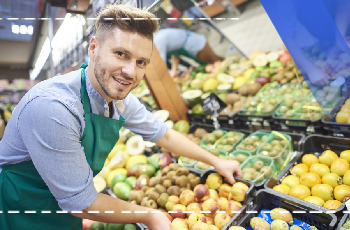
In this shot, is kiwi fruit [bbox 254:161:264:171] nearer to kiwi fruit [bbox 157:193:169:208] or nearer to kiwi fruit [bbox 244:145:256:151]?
kiwi fruit [bbox 244:145:256:151]

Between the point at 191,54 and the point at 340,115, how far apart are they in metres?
2.97

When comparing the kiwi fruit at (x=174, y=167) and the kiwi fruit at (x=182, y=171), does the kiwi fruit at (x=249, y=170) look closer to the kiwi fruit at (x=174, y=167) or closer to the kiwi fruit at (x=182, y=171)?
the kiwi fruit at (x=182, y=171)

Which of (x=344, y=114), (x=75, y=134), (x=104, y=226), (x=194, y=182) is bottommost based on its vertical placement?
(x=104, y=226)

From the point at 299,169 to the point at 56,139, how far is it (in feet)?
5.51

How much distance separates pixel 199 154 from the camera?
172 cm

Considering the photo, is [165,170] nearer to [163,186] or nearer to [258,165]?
[163,186]

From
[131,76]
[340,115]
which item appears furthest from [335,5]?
[340,115]

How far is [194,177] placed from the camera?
1910 millimetres

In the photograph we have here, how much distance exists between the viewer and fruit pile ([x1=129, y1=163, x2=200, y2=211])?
5.82ft

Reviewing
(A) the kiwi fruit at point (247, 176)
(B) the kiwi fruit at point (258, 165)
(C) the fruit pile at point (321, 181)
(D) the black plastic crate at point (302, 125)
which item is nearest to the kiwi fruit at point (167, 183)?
(A) the kiwi fruit at point (247, 176)

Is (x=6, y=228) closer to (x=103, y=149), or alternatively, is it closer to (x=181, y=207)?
(x=103, y=149)

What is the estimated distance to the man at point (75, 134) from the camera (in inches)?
37.5

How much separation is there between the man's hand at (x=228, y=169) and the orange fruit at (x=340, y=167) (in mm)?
643

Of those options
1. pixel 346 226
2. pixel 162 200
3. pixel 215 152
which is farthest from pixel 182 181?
pixel 346 226
